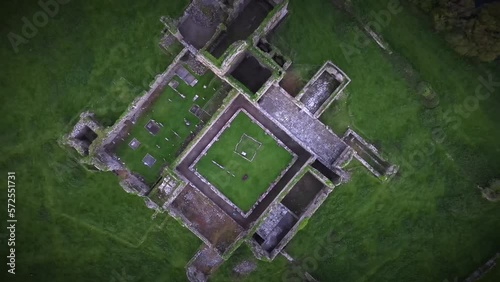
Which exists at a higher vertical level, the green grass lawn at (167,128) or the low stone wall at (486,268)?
the low stone wall at (486,268)

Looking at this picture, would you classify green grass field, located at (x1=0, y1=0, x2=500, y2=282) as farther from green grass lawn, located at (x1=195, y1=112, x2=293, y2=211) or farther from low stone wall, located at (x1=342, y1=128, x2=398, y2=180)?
green grass lawn, located at (x1=195, y1=112, x2=293, y2=211)

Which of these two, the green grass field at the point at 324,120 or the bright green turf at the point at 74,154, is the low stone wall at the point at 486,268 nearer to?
the green grass field at the point at 324,120

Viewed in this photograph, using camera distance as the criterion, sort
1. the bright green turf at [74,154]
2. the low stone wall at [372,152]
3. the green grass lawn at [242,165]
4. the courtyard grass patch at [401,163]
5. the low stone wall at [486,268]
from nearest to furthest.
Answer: the bright green turf at [74,154] → the low stone wall at [372,152] → the courtyard grass patch at [401,163] → the green grass lawn at [242,165] → the low stone wall at [486,268]

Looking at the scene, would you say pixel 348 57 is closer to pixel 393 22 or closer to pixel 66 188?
pixel 393 22

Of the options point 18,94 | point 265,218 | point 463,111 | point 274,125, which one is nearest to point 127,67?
point 18,94

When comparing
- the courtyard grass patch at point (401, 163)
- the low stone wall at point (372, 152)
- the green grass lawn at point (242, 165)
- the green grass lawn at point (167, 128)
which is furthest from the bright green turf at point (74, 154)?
the low stone wall at point (372, 152)
